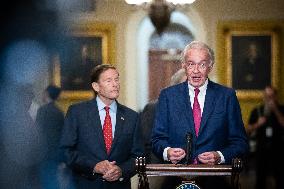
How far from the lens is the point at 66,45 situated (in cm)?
424

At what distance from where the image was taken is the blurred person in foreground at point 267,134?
4.09m

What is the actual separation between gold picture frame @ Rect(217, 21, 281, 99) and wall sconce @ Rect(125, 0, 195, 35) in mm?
406

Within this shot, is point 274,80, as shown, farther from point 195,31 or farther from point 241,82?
point 195,31

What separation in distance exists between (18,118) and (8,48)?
0.60 metres

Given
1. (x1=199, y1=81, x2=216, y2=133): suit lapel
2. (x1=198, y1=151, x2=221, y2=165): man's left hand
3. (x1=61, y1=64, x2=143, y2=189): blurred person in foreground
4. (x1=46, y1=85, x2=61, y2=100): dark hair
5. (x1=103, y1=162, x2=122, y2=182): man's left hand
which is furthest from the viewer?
(x1=46, y1=85, x2=61, y2=100): dark hair

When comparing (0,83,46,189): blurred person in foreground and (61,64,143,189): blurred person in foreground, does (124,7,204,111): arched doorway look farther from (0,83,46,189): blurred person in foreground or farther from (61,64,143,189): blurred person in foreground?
(0,83,46,189): blurred person in foreground

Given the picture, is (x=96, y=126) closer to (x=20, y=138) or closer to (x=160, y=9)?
(x=20, y=138)

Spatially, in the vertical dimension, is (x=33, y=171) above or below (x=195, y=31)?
below

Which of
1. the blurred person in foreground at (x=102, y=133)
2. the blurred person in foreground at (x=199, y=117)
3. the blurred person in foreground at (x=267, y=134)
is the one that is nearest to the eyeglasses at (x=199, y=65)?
the blurred person in foreground at (x=199, y=117)

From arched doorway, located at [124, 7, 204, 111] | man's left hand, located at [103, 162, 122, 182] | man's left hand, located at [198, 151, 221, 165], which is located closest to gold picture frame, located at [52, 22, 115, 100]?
arched doorway, located at [124, 7, 204, 111]

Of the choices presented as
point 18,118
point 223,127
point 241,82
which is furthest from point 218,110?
point 18,118

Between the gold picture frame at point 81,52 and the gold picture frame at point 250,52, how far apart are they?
0.88m

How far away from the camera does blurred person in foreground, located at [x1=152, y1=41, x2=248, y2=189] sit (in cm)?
306

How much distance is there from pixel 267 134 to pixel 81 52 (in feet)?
5.36
